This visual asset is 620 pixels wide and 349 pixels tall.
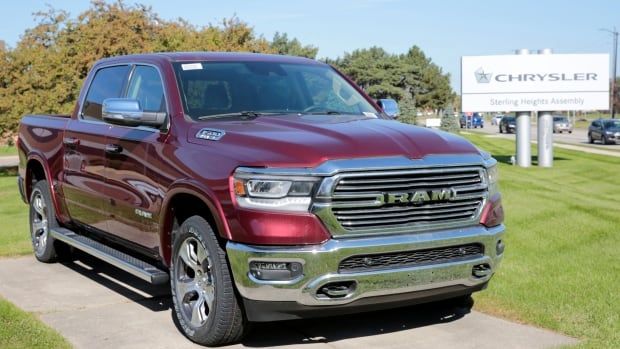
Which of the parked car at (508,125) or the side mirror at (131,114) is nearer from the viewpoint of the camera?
the side mirror at (131,114)

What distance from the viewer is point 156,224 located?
220 inches

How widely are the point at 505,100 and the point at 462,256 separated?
26089mm

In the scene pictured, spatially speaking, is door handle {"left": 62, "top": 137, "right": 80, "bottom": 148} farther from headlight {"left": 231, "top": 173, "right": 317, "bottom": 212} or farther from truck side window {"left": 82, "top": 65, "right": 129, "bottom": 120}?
headlight {"left": 231, "top": 173, "right": 317, "bottom": 212}

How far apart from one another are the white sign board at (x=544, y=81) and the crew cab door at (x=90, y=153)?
24.5m

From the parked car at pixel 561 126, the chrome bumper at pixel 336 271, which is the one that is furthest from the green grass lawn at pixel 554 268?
the parked car at pixel 561 126

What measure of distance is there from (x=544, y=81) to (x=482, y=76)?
2326 mm

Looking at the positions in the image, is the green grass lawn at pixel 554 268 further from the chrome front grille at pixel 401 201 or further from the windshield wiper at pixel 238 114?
the windshield wiper at pixel 238 114

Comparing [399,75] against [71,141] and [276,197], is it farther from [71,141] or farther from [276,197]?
[276,197]

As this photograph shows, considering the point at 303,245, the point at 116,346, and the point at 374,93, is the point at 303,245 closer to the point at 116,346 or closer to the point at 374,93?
the point at 116,346

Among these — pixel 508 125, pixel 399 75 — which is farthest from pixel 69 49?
pixel 399 75

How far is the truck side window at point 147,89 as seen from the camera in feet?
19.6

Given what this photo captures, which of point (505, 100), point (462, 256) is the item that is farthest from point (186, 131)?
point (505, 100)

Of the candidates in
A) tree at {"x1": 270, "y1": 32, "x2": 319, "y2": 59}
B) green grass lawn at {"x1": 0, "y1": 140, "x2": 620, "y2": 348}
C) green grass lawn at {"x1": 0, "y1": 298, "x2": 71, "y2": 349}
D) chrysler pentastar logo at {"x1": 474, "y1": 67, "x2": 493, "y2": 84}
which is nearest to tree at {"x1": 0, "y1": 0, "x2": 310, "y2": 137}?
chrysler pentastar logo at {"x1": 474, "y1": 67, "x2": 493, "y2": 84}

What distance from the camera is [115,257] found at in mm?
6223
